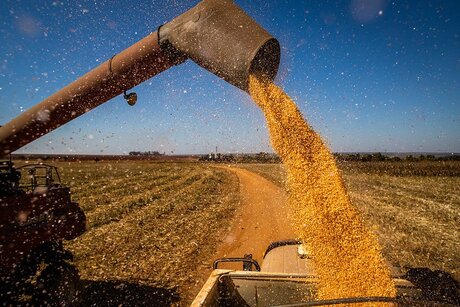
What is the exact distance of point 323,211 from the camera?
3.31 m

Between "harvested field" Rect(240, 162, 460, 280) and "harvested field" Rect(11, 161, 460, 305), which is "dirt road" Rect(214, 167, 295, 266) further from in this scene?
"harvested field" Rect(240, 162, 460, 280)

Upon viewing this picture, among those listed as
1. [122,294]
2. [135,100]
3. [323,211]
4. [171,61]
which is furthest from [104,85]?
[122,294]

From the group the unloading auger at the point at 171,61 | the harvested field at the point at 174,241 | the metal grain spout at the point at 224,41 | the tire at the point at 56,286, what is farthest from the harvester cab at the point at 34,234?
the metal grain spout at the point at 224,41

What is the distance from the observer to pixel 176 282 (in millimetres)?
6957

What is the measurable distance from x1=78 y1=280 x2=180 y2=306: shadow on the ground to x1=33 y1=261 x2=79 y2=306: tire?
410mm

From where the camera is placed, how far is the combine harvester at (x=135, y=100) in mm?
2922

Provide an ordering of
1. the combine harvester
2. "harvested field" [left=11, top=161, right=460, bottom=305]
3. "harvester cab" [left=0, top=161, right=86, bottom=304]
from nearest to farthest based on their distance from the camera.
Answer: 1. the combine harvester
2. "harvester cab" [left=0, top=161, right=86, bottom=304]
3. "harvested field" [left=11, top=161, right=460, bottom=305]

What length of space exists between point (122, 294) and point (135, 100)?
4434mm

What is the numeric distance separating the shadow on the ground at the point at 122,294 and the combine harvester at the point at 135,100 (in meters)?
1.32

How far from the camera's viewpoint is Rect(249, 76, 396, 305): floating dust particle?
316 cm

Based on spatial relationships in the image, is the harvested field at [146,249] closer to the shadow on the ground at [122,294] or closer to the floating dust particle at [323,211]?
the shadow on the ground at [122,294]

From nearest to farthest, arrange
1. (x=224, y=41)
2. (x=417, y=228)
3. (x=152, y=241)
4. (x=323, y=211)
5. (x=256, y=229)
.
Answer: (x=224, y=41), (x=323, y=211), (x=152, y=241), (x=417, y=228), (x=256, y=229)

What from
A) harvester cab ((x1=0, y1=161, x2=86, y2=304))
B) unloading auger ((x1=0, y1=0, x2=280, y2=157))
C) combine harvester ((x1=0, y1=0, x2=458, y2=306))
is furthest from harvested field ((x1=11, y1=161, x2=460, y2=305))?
unloading auger ((x1=0, y1=0, x2=280, y2=157))

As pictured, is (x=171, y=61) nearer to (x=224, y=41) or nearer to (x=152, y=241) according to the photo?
(x=224, y=41)
